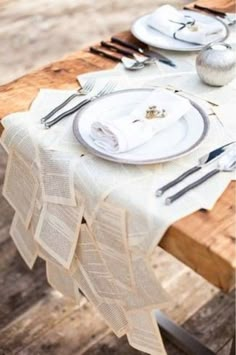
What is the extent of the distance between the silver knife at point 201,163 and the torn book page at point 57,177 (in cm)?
15

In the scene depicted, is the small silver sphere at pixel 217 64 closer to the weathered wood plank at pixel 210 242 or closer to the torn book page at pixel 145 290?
the weathered wood plank at pixel 210 242

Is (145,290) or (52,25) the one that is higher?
(145,290)

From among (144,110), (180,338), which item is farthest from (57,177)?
(180,338)

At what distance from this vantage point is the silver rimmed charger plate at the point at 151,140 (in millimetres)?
880

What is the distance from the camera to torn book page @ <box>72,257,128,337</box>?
0.96m

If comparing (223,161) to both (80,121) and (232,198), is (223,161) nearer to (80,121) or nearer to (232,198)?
(232,198)

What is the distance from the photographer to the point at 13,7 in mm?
3078

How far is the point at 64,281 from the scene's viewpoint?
1.14 meters

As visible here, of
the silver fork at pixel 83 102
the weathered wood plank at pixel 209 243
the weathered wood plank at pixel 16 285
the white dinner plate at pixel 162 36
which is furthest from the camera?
the weathered wood plank at pixel 16 285

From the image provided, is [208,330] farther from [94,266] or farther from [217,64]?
[217,64]

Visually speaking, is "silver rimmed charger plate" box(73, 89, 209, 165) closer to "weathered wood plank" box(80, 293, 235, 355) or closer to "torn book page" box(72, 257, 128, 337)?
"torn book page" box(72, 257, 128, 337)

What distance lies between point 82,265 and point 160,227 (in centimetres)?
23

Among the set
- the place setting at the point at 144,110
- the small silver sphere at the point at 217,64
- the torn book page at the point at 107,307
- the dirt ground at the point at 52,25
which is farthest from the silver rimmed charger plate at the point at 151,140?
the dirt ground at the point at 52,25

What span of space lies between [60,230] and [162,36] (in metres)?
0.56
